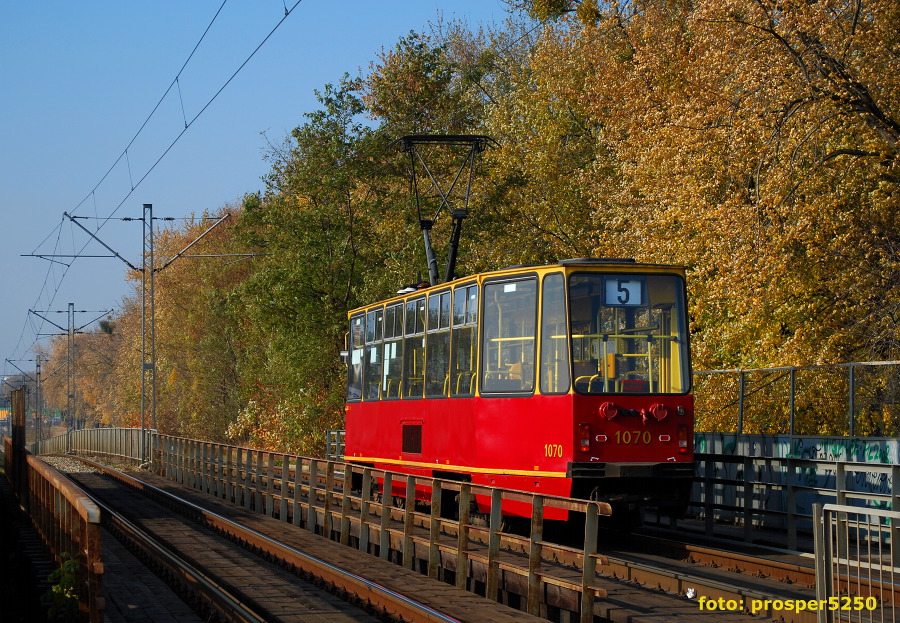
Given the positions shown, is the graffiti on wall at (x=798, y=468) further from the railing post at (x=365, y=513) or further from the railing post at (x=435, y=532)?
the railing post at (x=365, y=513)

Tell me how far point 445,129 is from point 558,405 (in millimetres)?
26780

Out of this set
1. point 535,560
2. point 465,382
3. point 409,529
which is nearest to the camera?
point 535,560

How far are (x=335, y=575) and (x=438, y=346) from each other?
5.41 metres

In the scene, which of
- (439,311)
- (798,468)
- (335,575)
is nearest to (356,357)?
(439,311)

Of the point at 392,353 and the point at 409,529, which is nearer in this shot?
the point at 409,529

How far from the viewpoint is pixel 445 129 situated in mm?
39656

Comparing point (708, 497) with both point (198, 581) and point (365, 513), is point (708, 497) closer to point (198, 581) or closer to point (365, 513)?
point (365, 513)

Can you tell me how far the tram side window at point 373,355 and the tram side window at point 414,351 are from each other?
165cm

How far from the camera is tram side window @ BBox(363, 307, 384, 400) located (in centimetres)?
2012

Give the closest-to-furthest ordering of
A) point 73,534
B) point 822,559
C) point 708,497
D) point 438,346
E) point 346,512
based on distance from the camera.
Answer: point 822,559
point 73,534
point 708,497
point 346,512
point 438,346

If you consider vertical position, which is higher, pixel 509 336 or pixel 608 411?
pixel 509 336

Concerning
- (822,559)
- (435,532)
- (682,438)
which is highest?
(682,438)

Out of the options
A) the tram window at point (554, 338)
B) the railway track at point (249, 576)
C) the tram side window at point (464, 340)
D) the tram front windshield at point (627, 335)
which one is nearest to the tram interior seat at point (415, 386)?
the tram side window at point (464, 340)

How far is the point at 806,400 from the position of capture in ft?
63.3
